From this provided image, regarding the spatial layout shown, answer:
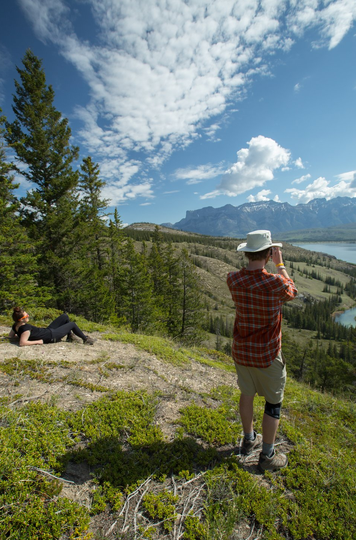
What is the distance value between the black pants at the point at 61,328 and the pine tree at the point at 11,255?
5826mm

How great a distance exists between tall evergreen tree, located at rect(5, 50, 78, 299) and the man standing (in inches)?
572

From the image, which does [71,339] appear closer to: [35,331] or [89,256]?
[35,331]

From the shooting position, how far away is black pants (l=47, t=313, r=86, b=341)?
23.3ft

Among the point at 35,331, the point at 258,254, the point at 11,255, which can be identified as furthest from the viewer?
the point at 11,255

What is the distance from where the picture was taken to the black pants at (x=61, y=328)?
7098 millimetres

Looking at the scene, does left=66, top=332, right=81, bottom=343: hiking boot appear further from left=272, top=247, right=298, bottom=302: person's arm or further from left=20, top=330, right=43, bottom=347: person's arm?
left=272, top=247, right=298, bottom=302: person's arm

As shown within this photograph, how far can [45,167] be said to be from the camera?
15.1m

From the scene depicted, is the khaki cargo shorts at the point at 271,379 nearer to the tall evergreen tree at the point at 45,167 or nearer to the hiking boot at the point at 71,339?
the hiking boot at the point at 71,339

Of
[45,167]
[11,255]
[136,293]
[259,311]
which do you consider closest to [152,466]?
[259,311]

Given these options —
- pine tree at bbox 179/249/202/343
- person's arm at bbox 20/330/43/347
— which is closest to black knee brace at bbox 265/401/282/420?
person's arm at bbox 20/330/43/347

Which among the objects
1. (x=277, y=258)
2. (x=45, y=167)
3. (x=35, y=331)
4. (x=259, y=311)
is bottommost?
(x=35, y=331)

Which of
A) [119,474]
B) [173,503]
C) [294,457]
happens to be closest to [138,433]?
[119,474]

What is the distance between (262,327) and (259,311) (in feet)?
0.79

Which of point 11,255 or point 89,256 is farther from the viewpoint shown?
point 89,256
